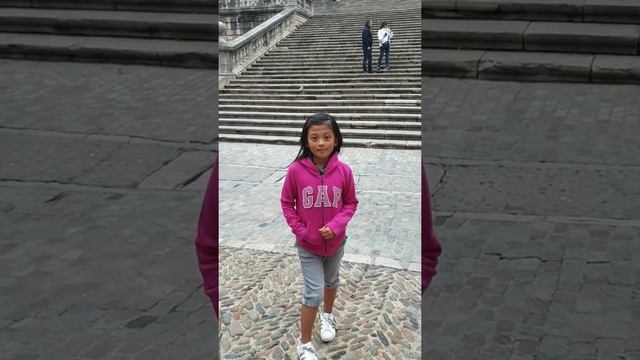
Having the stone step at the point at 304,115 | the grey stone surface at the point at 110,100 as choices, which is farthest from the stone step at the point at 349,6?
the grey stone surface at the point at 110,100

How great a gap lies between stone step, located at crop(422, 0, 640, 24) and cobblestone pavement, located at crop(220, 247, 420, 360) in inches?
236

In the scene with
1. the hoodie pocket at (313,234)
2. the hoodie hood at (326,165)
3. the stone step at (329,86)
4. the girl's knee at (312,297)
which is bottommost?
the girl's knee at (312,297)

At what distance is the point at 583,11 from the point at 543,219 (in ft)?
14.3

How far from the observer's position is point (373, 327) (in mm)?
2105

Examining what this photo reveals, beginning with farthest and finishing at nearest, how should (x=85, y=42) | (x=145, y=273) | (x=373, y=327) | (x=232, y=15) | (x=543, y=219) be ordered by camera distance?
(x=85, y=42), (x=543, y=219), (x=145, y=273), (x=373, y=327), (x=232, y=15)

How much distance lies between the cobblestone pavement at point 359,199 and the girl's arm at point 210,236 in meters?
0.02

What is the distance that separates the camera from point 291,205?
164 cm

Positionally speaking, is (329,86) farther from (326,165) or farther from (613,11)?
(613,11)

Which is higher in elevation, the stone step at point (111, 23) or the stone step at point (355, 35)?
the stone step at point (111, 23)

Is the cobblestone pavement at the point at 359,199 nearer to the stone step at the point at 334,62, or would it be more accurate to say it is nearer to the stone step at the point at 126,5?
the stone step at the point at 334,62

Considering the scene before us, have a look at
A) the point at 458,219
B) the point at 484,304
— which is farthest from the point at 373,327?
the point at 458,219

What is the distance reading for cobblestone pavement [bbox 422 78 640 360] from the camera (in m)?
3.04

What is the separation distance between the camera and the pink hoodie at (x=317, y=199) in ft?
5.21

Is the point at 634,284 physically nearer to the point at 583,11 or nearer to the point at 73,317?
the point at 73,317
